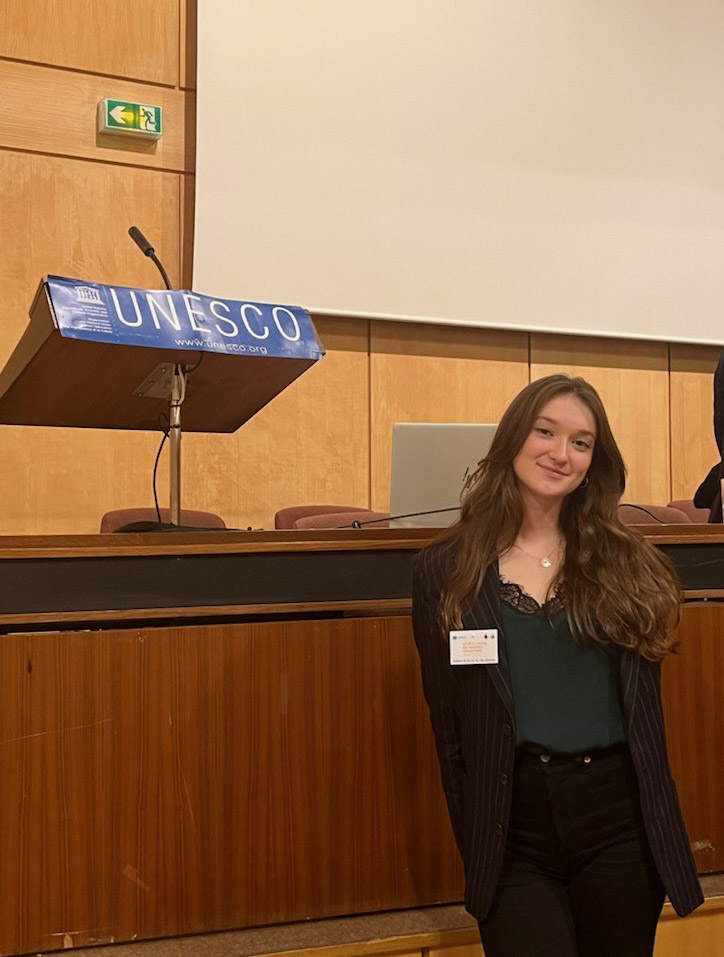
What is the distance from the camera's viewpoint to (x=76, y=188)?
426 centimetres

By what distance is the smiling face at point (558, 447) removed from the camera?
Result: 1.63 meters

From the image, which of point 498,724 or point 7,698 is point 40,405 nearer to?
point 7,698

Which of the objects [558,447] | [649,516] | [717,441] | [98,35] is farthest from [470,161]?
[558,447]

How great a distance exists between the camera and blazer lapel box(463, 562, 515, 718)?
1.53 m

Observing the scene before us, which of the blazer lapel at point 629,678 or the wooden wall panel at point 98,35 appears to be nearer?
the blazer lapel at point 629,678

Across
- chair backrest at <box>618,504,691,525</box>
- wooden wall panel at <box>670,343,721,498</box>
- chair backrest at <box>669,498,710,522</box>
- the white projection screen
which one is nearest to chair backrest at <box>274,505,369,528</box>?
chair backrest at <box>618,504,691,525</box>

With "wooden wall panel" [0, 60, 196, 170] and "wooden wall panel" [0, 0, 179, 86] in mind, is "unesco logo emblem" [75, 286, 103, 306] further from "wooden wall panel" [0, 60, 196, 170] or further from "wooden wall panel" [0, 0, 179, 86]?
"wooden wall panel" [0, 0, 179, 86]

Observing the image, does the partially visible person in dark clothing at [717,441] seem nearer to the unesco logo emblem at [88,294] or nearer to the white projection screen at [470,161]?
the unesco logo emblem at [88,294]

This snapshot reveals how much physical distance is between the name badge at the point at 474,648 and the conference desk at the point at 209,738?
379mm

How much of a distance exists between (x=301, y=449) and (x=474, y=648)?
10.2ft

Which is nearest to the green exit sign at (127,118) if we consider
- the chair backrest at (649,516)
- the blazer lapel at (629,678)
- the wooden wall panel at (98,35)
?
the wooden wall panel at (98,35)

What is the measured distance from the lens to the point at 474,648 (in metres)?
1.54

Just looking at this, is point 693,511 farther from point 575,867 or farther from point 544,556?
point 575,867

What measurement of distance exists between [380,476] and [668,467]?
5.24 ft
